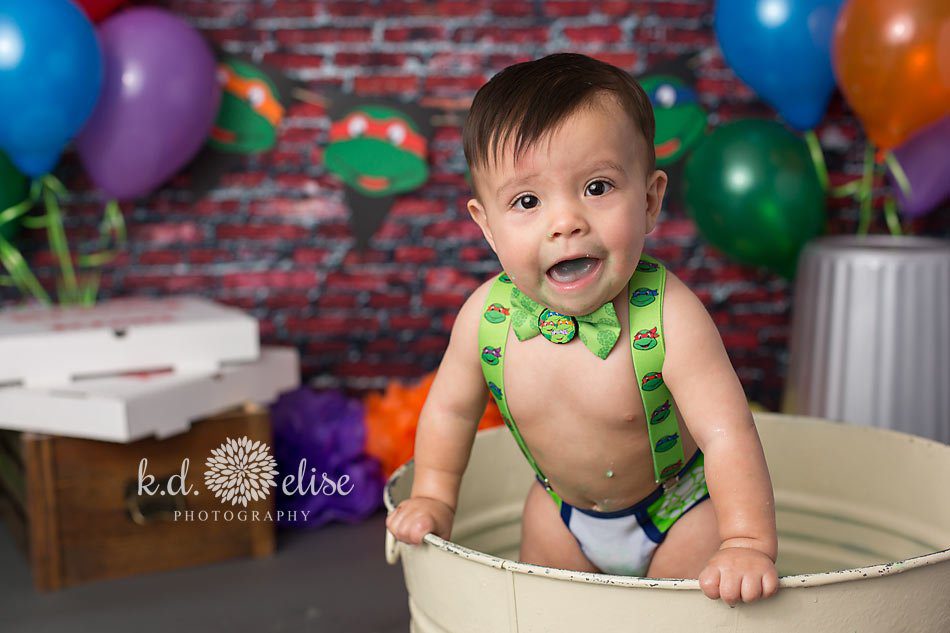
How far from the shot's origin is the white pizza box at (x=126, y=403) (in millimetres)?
1487

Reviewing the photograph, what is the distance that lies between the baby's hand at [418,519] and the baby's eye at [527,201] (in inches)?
11.6

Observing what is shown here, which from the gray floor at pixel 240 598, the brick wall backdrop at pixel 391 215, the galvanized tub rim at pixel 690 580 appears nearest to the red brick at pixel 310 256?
the brick wall backdrop at pixel 391 215

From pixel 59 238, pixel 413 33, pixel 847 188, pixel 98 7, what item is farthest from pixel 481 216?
pixel 847 188

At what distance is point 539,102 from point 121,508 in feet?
3.49

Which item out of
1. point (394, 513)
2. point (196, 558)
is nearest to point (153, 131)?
point (196, 558)

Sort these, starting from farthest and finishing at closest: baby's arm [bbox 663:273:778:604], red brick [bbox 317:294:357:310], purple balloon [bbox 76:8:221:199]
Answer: red brick [bbox 317:294:357:310] < purple balloon [bbox 76:8:221:199] < baby's arm [bbox 663:273:778:604]

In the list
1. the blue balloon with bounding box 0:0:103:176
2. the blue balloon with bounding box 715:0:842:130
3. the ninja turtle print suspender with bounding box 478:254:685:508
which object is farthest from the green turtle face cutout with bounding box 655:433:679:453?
Result: the blue balloon with bounding box 0:0:103:176

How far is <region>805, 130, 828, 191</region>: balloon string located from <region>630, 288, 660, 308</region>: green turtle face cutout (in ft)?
3.71

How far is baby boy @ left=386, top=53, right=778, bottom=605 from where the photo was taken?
85 cm

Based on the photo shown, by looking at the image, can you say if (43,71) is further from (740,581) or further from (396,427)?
(740,581)

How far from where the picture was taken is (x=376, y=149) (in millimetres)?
2082

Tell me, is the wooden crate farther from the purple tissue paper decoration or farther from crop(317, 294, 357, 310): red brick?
crop(317, 294, 357, 310): red brick

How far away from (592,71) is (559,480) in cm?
40

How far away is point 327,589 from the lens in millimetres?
1555
